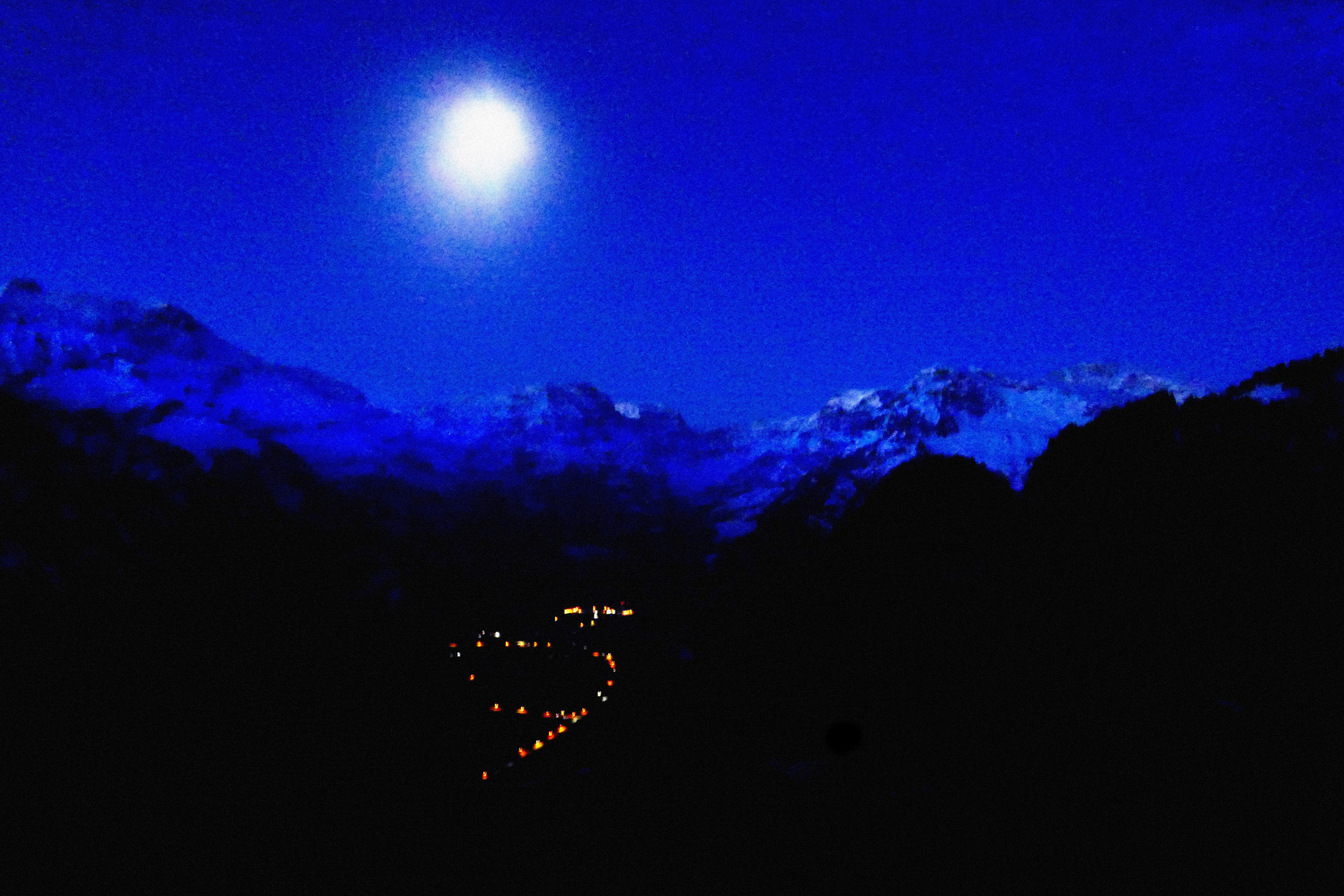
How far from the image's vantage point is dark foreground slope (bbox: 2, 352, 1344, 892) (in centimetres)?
6172

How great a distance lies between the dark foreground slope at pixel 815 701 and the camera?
202 ft

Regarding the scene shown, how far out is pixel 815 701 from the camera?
10250 centimetres

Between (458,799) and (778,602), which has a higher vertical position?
(778,602)

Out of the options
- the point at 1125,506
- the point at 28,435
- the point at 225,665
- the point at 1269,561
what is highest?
the point at 28,435

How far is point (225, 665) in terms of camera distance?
369 feet

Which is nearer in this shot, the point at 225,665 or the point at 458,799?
the point at 458,799

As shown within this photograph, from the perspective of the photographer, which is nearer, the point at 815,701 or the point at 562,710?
the point at 815,701

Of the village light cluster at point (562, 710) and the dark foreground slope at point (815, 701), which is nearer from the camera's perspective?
the dark foreground slope at point (815, 701)

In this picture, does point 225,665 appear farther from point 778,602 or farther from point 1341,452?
point 1341,452

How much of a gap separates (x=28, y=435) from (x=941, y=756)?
176 m

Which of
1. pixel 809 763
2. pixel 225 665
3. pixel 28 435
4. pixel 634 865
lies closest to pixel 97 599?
pixel 225 665

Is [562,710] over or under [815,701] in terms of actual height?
under

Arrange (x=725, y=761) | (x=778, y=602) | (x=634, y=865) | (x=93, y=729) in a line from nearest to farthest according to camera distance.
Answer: (x=634, y=865)
(x=725, y=761)
(x=93, y=729)
(x=778, y=602)

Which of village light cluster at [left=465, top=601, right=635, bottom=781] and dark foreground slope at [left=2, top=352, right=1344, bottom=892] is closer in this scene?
dark foreground slope at [left=2, top=352, right=1344, bottom=892]
